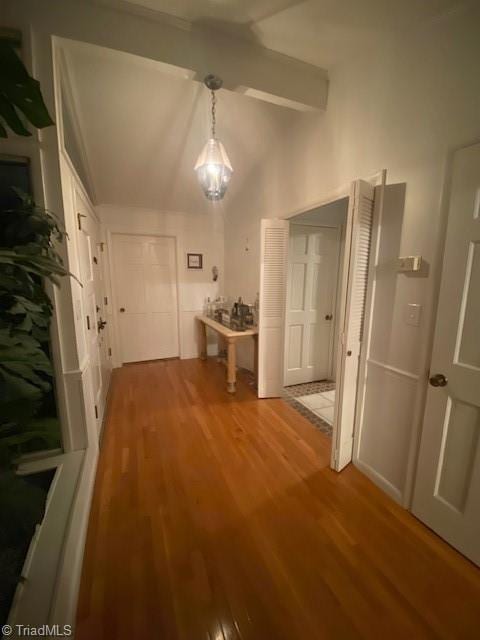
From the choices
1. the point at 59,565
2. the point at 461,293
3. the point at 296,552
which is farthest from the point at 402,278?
the point at 59,565

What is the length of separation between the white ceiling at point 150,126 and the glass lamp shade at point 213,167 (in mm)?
462

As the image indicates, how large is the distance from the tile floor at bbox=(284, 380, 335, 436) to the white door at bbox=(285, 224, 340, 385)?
0.41ft

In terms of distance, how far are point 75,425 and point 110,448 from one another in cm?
45

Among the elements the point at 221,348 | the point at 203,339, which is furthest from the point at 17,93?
the point at 221,348

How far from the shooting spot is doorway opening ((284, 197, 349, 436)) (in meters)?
3.03

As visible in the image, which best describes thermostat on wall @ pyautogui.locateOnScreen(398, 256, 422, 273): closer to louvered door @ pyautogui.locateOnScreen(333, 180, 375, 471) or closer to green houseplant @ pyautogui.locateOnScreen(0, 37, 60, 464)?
louvered door @ pyautogui.locateOnScreen(333, 180, 375, 471)

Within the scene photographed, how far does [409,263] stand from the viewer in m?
1.49

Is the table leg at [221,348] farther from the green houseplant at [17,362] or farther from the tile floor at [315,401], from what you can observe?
the green houseplant at [17,362]

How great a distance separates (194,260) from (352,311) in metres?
3.03

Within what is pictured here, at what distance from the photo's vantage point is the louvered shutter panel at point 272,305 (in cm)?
273

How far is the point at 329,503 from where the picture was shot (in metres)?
1.65

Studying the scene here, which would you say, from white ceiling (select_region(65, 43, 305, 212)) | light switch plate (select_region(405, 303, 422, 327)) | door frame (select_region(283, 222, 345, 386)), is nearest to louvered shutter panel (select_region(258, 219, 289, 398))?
door frame (select_region(283, 222, 345, 386))

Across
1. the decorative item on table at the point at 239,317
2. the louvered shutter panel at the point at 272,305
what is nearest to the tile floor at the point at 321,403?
the louvered shutter panel at the point at 272,305

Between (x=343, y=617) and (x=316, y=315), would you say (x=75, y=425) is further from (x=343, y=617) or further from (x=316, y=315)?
(x=316, y=315)
